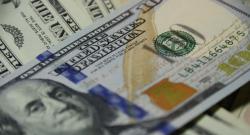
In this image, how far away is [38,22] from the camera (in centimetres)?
51

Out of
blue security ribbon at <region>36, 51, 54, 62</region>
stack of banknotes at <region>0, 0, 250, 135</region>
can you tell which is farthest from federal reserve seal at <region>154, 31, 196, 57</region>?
blue security ribbon at <region>36, 51, 54, 62</region>

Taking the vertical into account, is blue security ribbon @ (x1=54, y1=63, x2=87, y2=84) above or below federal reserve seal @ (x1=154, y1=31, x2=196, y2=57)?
above

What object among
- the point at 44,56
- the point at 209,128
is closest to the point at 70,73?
the point at 44,56

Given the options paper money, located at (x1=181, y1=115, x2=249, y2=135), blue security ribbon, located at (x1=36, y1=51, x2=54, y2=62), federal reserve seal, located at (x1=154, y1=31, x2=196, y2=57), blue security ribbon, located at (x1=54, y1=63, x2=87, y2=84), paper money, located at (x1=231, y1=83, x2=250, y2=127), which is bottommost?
paper money, located at (x1=231, y1=83, x2=250, y2=127)

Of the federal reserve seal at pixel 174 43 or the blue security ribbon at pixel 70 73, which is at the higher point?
the blue security ribbon at pixel 70 73

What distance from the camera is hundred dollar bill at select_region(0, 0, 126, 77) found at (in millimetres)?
497

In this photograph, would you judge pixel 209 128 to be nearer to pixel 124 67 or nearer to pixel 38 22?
pixel 124 67

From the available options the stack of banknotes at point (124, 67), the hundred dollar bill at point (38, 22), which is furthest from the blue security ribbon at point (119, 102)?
the hundred dollar bill at point (38, 22)

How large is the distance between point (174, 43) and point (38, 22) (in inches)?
6.3

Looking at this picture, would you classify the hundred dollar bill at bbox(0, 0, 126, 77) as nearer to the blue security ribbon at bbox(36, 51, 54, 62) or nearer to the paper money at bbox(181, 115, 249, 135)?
the blue security ribbon at bbox(36, 51, 54, 62)

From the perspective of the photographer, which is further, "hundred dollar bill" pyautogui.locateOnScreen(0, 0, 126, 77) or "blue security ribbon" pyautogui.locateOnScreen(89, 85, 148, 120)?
"hundred dollar bill" pyautogui.locateOnScreen(0, 0, 126, 77)

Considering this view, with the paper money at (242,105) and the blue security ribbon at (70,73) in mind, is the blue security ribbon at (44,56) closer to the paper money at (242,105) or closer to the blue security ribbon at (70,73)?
the blue security ribbon at (70,73)

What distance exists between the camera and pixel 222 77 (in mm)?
408

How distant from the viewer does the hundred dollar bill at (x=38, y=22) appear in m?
0.50
